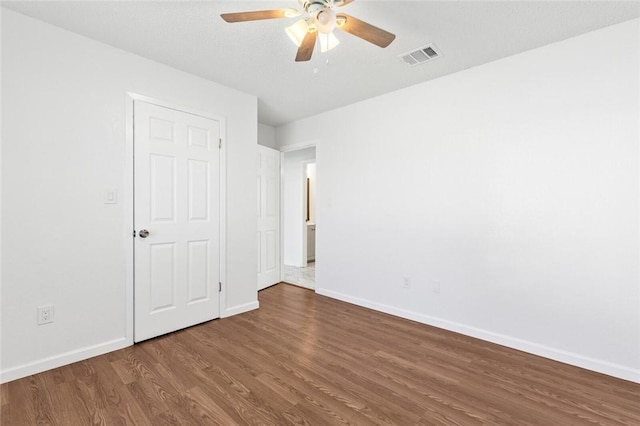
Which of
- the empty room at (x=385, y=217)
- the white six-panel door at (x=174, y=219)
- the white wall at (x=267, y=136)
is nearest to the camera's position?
the empty room at (x=385, y=217)

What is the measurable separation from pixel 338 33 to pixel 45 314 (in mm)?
3006

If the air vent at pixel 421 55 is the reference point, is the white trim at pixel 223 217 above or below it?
below

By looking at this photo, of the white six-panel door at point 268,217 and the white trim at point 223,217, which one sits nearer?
the white trim at point 223,217

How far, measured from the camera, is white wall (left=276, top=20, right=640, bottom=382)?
213cm

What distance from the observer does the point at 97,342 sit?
7.72ft

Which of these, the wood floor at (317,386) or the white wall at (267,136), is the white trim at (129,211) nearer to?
the wood floor at (317,386)

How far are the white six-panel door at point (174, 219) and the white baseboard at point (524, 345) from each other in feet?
6.45

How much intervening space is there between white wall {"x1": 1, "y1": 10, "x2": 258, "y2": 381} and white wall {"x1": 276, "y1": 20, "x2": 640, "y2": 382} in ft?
8.20

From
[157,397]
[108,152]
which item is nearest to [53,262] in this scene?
[108,152]

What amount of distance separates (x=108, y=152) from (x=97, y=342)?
154 cm

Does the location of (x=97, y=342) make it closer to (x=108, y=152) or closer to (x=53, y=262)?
(x=53, y=262)

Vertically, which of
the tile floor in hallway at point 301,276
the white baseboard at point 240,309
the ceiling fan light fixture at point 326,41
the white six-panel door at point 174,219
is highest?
the ceiling fan light fixture at point 326,41

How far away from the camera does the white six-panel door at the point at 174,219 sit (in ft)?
8.54

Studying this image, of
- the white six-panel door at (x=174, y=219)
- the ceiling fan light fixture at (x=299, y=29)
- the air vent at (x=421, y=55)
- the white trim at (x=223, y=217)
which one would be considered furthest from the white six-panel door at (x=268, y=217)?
the ceiling fan light fixture at (x=299, y=29)
